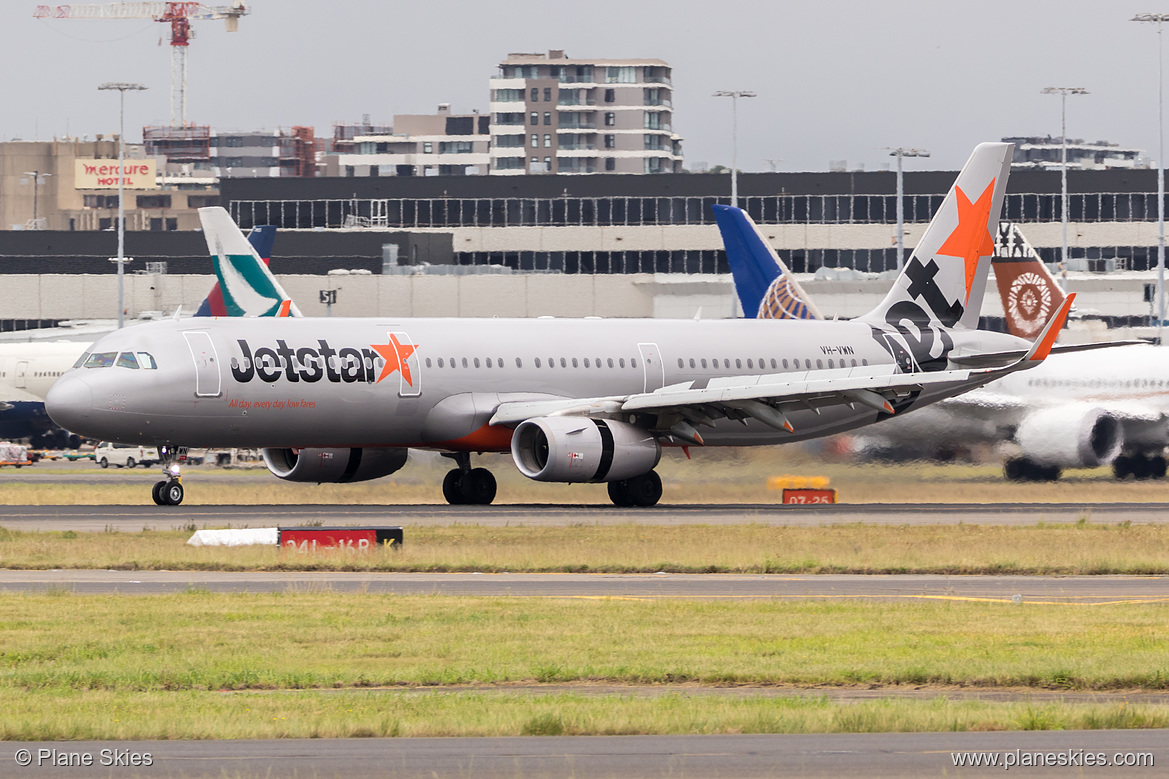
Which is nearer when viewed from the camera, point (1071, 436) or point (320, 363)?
point (320, 363)

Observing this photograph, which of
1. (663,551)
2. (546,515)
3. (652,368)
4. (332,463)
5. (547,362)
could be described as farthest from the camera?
(652,368)

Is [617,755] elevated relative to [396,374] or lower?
lower

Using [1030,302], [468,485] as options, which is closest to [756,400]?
[468,485]

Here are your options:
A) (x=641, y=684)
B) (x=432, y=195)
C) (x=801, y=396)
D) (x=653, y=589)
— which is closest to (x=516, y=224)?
(x=432, y=195)

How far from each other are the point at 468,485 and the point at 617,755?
103 ft

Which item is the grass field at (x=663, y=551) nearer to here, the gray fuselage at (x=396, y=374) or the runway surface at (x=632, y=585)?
the runway surface at (x=632, y=585)

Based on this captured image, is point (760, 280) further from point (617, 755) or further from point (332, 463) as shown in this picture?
point (617, 755)

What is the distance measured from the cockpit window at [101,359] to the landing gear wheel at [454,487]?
913cm

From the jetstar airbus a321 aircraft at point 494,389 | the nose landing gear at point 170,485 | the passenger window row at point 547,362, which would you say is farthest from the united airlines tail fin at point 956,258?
the nose landing gear at point 170,485

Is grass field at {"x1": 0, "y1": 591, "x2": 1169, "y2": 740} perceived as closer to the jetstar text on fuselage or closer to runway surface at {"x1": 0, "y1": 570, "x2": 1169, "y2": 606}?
runway surface at {"x1": 0, "y1": 570, "x2": 1169, "y2": 606}

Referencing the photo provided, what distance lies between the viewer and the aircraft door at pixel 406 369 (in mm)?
41562

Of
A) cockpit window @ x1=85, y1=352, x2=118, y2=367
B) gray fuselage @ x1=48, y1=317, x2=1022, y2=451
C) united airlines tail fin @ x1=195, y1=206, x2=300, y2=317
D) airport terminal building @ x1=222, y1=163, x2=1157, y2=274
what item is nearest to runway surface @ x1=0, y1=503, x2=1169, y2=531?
gray fuselage @ x1=48, y1=317, x2=1022, y2=451

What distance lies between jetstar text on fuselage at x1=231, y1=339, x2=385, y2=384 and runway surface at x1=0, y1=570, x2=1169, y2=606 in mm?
12373

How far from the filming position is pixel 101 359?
3978cm
